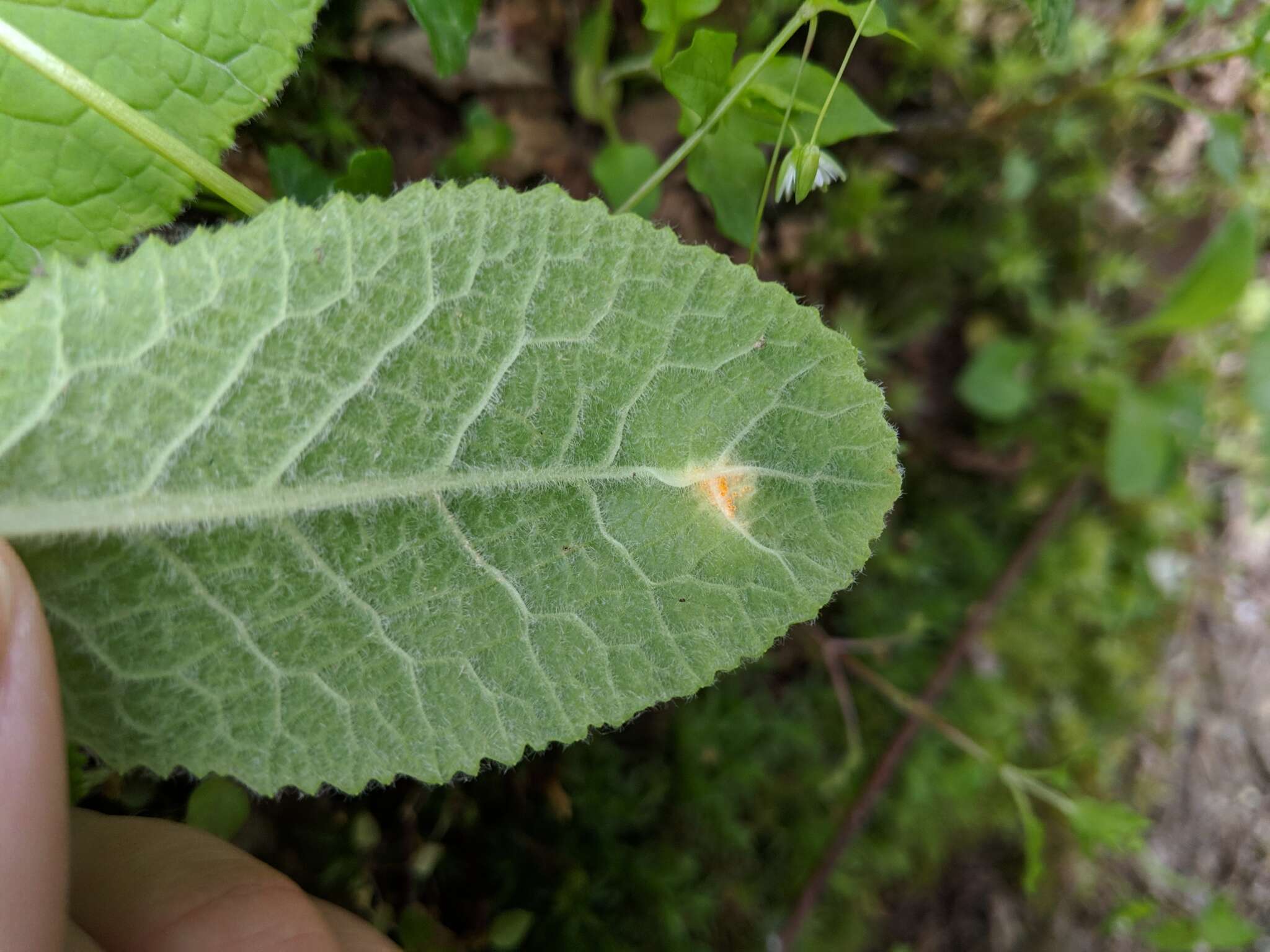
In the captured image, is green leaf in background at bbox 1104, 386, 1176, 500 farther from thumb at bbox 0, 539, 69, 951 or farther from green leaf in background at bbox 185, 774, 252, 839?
thumb at bbox 0, 539, 69, 951

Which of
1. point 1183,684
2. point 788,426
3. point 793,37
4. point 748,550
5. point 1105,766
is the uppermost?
point 793,37

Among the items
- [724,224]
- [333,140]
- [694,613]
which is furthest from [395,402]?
[333,140]

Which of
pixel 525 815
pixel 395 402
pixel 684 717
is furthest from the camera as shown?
pixel 684 717

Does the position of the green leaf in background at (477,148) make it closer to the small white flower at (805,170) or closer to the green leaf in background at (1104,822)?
the small white flower at (805,170)

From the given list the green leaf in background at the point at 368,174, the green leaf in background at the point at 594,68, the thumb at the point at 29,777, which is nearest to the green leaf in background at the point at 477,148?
the green leaf in background at the point at 594,68

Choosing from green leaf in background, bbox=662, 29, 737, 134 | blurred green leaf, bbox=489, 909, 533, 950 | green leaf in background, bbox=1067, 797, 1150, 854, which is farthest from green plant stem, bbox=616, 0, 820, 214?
green leaf in background, bbox=1067, 797, 1150, 854

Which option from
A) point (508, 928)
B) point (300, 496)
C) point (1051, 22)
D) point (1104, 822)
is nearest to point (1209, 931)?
point (1104, 822)

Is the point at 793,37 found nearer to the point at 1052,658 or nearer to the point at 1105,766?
the point at 1052,658
